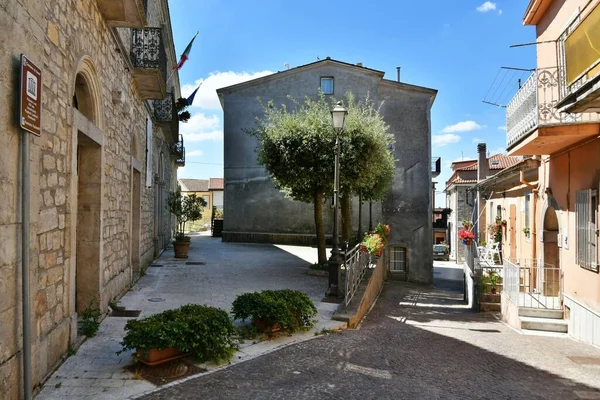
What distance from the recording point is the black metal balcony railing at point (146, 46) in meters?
8.89

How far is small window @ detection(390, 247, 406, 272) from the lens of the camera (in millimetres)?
21328

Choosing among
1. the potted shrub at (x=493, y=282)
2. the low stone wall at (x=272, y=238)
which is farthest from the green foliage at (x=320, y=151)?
the low stone wall at (x=272, y=238)

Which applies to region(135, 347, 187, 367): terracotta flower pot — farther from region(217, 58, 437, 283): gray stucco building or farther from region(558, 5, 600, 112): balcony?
region(217, 58, 437, 283): gray stucco building

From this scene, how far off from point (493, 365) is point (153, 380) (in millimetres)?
4163

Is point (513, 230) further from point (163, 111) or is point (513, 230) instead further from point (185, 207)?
point (163, 111)

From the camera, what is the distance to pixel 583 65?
21.2 ft

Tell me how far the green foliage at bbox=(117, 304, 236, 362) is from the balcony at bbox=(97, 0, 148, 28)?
169 inches

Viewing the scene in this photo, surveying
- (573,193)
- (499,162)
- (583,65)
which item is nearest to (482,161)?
(499,162)

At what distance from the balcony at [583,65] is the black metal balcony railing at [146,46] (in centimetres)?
724

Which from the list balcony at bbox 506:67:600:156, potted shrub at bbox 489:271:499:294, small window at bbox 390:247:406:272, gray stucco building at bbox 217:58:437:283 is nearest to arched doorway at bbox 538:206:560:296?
potted shrub at bbox 489:271:499:294

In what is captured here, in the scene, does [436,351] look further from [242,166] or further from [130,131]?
[242,166]

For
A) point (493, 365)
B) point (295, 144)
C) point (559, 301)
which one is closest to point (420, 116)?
point (295, 144)

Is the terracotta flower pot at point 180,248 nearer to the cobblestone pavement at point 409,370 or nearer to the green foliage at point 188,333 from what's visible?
the cobblestone pavement at point 409,370

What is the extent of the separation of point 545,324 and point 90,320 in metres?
7.99
